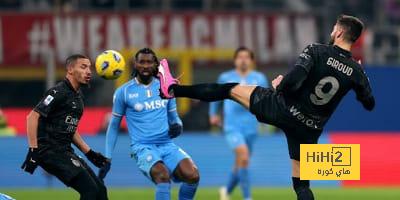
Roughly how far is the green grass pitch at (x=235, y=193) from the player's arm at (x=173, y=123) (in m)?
4.25

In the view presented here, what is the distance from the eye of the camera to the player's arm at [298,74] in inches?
459

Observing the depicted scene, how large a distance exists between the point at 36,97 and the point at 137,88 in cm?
1456

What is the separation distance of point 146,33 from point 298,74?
16.3m

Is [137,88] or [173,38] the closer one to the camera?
[137,88]

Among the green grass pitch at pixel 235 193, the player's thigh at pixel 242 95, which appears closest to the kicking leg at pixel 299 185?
the player's thigh at pixel 242 95

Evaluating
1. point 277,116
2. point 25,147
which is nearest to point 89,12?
point 25,147

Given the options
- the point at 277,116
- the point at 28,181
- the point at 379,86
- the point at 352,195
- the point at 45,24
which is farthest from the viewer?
the point at 45,24

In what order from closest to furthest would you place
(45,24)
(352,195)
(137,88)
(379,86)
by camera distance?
(137,88), (352,195), (379,86), (45,24)

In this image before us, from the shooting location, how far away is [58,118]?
42.0 feet

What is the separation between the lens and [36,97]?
28.0m

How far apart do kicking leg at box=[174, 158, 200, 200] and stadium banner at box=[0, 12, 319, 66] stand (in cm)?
1435

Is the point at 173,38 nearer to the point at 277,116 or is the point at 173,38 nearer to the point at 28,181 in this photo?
the point at 28,181

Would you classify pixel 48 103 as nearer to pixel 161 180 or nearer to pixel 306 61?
pixel 161 180

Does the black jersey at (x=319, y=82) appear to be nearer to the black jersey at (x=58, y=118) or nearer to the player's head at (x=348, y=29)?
the player's head at (x=348, y=29)
